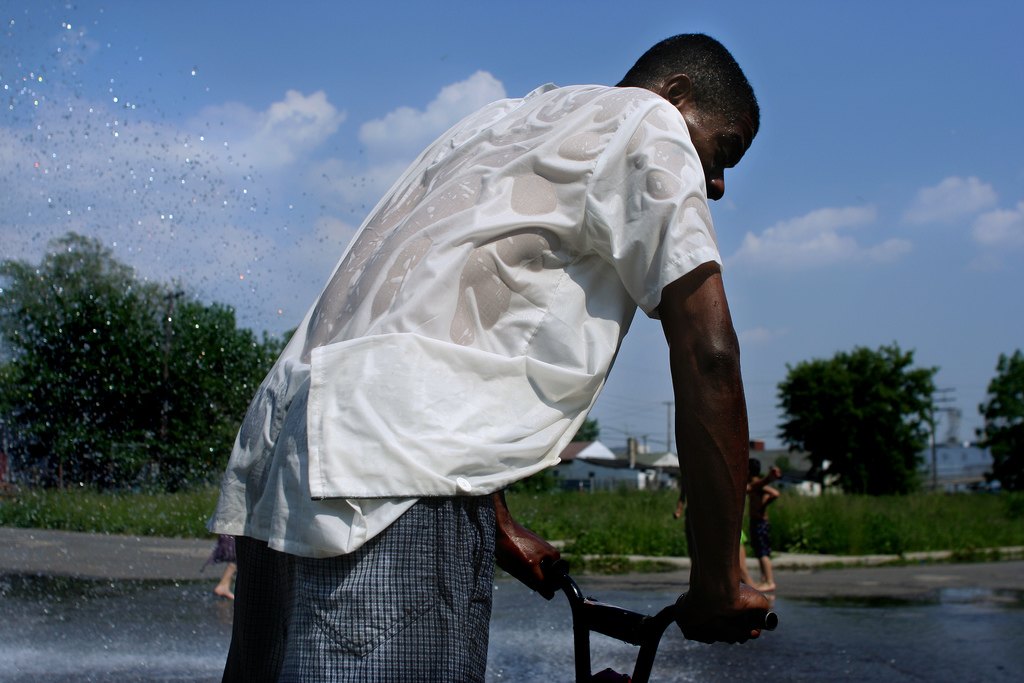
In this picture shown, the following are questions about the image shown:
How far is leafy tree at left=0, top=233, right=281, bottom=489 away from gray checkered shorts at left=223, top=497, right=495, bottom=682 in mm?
6966

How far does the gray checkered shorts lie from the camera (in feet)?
4.56

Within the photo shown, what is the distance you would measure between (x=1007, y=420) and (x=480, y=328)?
7555 centimetres

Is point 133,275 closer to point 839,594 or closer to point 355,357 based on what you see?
point 839,594

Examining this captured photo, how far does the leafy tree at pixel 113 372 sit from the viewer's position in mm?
8445

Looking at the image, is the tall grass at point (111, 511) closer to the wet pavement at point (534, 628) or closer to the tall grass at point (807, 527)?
the wet pavement at point (534, 628)

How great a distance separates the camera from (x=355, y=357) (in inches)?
57.6

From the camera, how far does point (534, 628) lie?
7.15 metres

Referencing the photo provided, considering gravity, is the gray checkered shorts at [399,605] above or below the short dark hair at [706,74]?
below

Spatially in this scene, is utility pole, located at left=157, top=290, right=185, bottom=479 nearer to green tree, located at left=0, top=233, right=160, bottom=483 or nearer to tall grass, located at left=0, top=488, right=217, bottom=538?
green tree, located at left=0, top=233, right=160, bottom=483

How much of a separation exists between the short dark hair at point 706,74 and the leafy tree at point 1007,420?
238 feet

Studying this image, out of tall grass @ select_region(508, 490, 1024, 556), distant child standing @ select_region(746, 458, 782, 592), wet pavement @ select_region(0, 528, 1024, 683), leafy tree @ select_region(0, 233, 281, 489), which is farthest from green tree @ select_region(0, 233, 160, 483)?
distant child standing @ select_region(746, 458, 782, 592)

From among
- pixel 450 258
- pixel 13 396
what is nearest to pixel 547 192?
pixel 450 258

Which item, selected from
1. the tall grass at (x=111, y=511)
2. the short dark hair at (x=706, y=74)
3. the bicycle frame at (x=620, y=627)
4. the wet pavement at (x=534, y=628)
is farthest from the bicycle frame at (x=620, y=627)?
the tall grass at (x=111, y=511)

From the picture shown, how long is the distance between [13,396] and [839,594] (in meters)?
7.73
